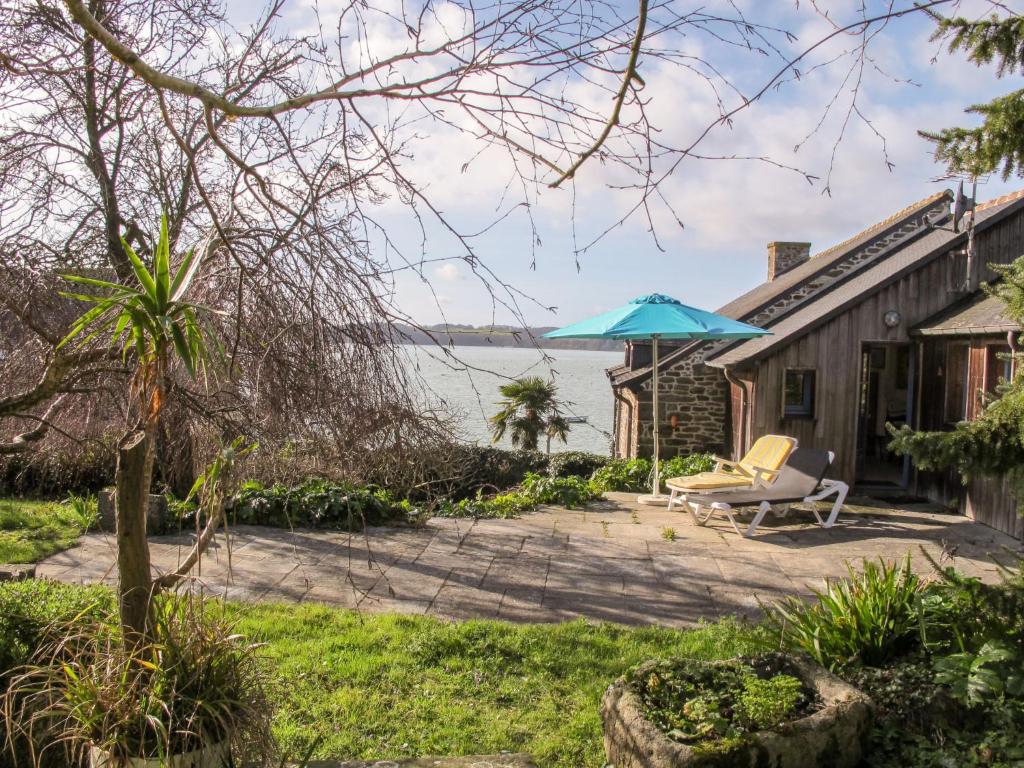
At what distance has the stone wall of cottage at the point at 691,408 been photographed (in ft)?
58.0

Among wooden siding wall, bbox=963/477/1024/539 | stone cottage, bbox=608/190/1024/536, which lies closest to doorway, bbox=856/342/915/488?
stone cottage, bbox=608/190/1024/536

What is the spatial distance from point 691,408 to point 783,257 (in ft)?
30.1

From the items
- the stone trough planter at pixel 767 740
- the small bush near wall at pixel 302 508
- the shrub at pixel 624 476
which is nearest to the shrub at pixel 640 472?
the shrub at pixel 624 476

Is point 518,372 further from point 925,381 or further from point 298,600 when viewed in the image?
point 925,381

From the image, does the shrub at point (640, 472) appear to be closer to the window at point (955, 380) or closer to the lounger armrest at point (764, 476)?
the lounger armrest at point (764, 476)

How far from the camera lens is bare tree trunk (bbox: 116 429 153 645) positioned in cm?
328

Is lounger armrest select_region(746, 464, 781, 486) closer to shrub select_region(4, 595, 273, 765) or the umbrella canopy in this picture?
the umbrella canopy

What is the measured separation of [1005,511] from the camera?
401 inches

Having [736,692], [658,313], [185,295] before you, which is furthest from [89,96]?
[658,313]

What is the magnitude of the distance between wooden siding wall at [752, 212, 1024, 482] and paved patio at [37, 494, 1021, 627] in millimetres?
2468

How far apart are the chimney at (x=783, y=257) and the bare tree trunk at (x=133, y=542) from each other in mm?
23363

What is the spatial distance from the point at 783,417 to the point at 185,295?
37.0 feet

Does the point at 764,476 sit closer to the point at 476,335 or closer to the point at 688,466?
the point at 688,466

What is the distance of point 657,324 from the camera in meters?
11.4
